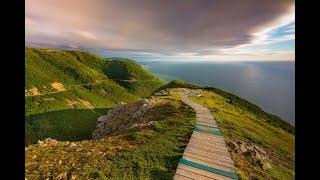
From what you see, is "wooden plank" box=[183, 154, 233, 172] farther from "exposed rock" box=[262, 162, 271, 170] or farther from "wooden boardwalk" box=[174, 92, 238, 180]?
"exposed rock" box=[262, 162, 271, 170]

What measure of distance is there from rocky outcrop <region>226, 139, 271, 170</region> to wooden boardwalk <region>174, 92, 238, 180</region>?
64cm

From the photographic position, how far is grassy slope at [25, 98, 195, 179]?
11489 mm

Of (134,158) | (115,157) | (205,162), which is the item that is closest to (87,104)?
(115,157)

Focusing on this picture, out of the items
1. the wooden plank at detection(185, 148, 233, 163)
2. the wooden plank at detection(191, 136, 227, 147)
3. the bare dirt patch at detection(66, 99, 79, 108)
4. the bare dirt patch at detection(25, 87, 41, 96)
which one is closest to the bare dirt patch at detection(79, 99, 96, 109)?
the bare dirt patch at detection(66, 99, 79, 108)

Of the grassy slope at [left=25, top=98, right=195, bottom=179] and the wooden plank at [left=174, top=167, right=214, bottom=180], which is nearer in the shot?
the wooden plank at [left=174, top=167, right=214, bottom=180]

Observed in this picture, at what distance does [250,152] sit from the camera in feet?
50.5

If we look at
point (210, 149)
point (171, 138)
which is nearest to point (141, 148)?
point (171, 138)

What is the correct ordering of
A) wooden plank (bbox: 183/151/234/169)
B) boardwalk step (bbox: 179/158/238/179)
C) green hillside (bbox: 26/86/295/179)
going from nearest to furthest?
boardwalk step (bbox: 179/158/238/179) < green hillside (bbox: 26/86/295/179) < wooden plank (bbox: 183/151/234/169)

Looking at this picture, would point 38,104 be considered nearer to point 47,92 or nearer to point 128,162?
point 47,92

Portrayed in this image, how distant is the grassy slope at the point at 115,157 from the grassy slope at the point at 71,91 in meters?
35.3
